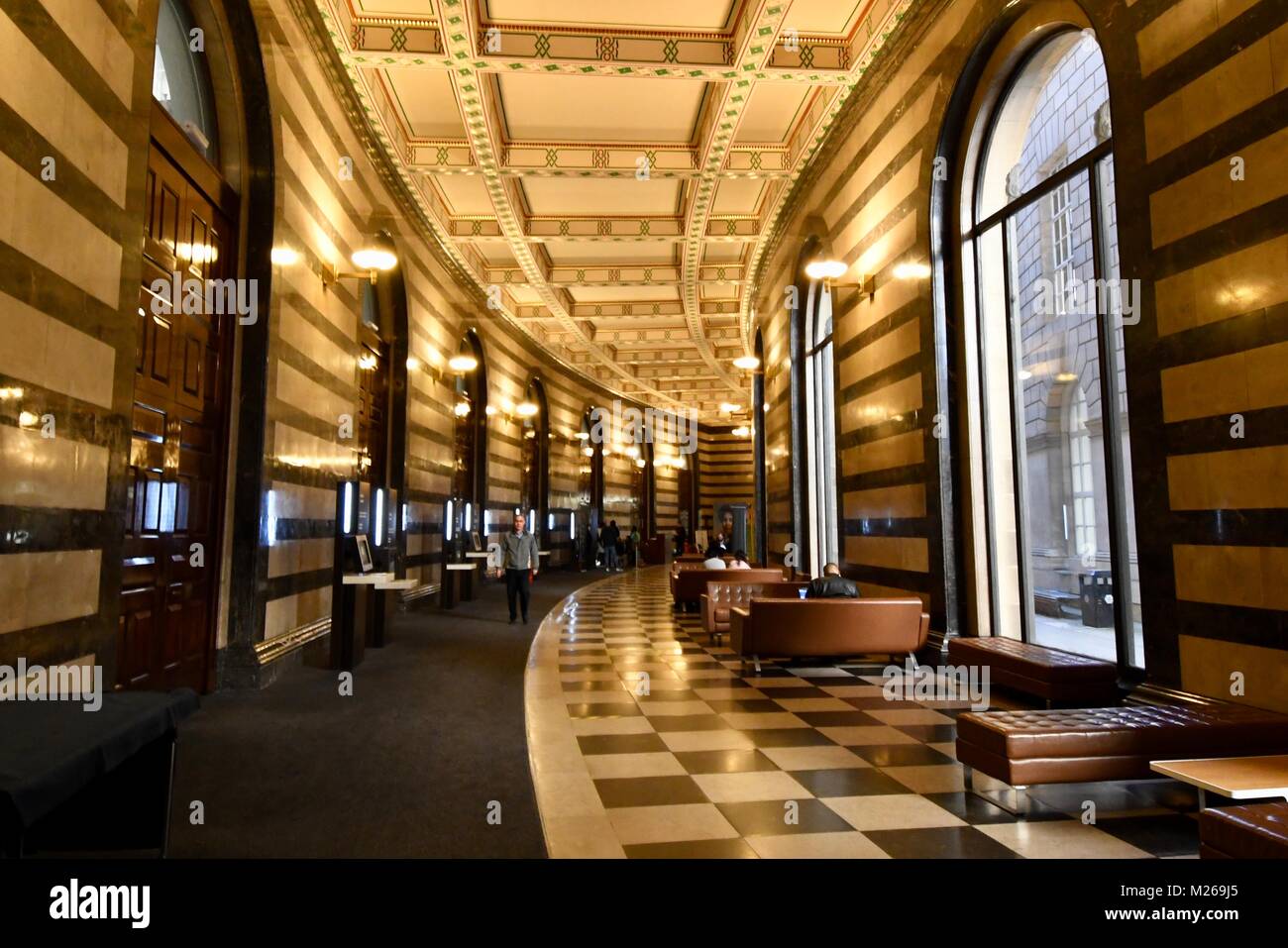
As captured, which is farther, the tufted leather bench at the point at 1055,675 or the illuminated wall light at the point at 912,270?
the illuminated wall light at the point at 912,270

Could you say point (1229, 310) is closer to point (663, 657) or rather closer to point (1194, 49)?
point (1194, 49)

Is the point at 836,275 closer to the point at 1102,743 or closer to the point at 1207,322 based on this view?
the point at 1207,322

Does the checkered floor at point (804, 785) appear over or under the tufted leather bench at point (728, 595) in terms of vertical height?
under

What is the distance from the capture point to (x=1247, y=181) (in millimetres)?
3658

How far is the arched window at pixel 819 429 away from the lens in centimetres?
1068

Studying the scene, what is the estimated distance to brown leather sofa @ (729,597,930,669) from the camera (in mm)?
6258

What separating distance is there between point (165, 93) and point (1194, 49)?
20.0 ft

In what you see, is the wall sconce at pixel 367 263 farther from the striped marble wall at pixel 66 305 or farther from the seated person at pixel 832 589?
the seated person at pixel 832 589

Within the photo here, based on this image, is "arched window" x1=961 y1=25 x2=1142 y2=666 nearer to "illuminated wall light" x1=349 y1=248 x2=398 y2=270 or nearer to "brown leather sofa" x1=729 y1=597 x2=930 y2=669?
"brown leather sofa" x1=729 y1=597 x2=930 y2=669

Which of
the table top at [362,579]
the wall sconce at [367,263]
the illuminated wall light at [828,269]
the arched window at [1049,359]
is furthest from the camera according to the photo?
the illuminated wall light at [828,269]

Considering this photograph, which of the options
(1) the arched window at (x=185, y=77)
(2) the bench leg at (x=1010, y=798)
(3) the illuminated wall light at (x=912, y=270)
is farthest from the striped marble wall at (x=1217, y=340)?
(1) the arched window at (x=185, y=77)

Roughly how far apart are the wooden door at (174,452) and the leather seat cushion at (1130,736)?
181 inches

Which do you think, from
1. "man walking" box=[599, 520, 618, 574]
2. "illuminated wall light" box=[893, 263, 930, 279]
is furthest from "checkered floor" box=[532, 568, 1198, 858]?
"man walking" box=[599, 520, 618, 574]
